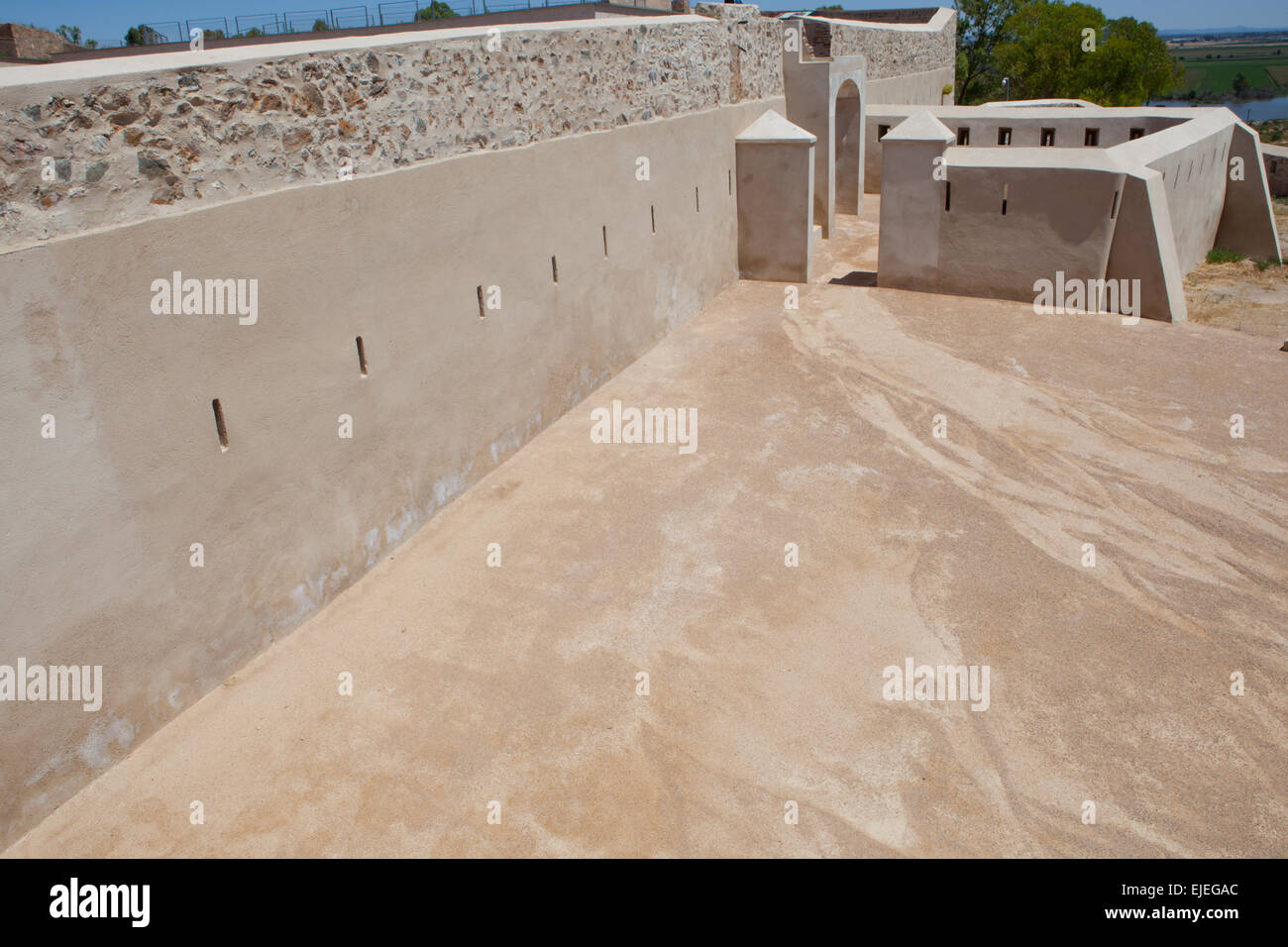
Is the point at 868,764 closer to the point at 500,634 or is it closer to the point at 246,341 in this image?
the point at 500,634

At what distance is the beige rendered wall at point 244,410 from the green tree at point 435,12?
1501 cm

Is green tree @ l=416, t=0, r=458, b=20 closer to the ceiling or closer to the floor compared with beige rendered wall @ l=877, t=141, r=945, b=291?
closer to the ceiling

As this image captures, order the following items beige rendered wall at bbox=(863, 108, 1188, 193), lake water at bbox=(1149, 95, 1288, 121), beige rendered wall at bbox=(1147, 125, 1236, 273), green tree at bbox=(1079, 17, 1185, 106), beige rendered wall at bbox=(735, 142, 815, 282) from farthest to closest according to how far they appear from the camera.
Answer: lake water at bbox=(1149, 95, 1288, 121) → green tree at bbox=(1079, 17, 1185, 106) → beige rendered wall at bbox=(863, 108, 1188, 193) → beige rendered wall at bbox=(735, 142, 815, 282) → beige rendered wall at bbox=(1147, 125, 1236, 273)

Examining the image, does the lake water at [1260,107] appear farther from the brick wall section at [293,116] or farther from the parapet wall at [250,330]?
the parapet wall at [250,330]

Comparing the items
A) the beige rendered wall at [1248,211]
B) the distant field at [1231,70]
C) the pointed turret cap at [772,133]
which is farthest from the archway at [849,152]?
the distant field at [1231,70]

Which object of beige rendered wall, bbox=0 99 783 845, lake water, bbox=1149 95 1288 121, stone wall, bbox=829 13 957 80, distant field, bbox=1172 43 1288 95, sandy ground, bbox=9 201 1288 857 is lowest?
sandy ground, bbox=9 201 1288 857

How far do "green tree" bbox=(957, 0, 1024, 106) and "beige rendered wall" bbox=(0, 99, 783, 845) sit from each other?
117ft

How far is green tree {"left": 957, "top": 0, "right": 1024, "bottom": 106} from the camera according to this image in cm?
3881

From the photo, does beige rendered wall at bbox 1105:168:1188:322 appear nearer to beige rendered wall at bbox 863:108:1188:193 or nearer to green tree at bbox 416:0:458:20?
beige rendered wall at bbox 863:108:1188:193

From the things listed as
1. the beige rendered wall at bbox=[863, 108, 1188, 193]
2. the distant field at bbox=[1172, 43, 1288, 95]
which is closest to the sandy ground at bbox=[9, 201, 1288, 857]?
the beige rendered wall at bbox=[863, 108, 1188, 193]

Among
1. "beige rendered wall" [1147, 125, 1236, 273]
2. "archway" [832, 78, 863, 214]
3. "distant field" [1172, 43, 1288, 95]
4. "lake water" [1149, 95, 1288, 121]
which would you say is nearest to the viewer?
"beige rendered wall" [1147, 125, 1236, 273]

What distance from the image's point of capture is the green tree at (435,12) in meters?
21.5

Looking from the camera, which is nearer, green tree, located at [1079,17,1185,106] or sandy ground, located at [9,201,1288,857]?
sandy ground, located at [9,201,1288,857]
